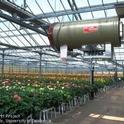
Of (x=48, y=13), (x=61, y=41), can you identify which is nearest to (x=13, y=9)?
(x=48, y=13)

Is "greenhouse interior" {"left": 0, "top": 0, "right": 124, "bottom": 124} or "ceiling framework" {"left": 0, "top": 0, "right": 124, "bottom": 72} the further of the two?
"ceiling framework" {"left": 0, "top": 0, "right": 124, "bottom": 72}

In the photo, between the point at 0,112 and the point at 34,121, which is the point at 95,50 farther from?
the point at 34,121

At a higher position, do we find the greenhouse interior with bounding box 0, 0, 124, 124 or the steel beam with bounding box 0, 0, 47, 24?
→ the steel beam with bounding box 0, 0, 47, 24

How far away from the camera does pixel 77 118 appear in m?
10.8

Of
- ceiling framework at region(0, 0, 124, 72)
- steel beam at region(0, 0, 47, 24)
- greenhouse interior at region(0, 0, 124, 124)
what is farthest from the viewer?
steel beam at region(0, 0, 47, 24)

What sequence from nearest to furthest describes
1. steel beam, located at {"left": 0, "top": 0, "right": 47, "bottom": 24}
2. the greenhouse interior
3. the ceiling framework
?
the greenhouse interior
the ceiling framework
steel beam, located at {"left": 0, "top": 0, "right": 47, "bottom": 24}

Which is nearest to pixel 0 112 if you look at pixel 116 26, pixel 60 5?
pixel 116 26

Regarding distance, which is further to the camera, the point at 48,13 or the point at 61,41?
the point at 48,13

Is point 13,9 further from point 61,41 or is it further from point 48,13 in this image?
point 61,41

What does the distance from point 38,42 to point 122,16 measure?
17015 millimetres

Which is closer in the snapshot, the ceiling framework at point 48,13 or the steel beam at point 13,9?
the ceiling framework at point 48,13

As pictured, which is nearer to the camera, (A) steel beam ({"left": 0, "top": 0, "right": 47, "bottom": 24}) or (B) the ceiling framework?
(B) the ceiling framework

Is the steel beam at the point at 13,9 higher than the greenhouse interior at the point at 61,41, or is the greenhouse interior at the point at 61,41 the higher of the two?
the steel beam at the point at 13,9

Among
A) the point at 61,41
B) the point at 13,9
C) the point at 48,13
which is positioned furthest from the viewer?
the point at 48,13
